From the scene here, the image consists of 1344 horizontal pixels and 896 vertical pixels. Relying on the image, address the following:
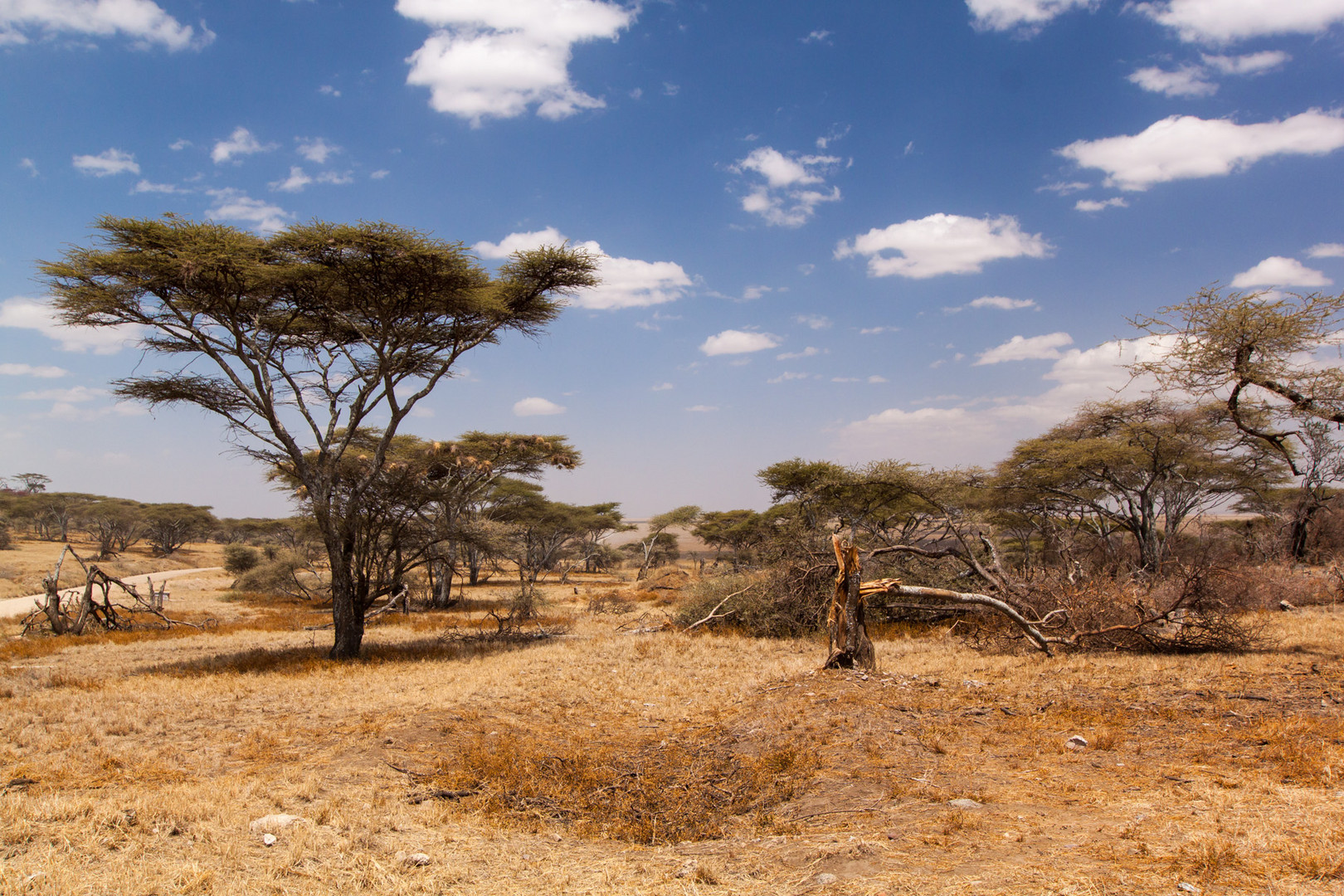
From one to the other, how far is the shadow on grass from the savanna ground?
2.25 ft

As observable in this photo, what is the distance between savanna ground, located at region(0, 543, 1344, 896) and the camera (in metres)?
3.64

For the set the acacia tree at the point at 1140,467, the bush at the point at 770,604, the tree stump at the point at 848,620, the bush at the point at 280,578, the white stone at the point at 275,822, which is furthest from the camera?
the bush at the point at 280,578

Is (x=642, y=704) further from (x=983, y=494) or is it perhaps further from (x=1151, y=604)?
(x=983, y=494)

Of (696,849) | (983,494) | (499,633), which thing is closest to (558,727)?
(696,849)

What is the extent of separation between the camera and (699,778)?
5.67m

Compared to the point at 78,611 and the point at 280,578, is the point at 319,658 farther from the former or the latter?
the point at 280,578

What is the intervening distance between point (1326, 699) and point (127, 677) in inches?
589

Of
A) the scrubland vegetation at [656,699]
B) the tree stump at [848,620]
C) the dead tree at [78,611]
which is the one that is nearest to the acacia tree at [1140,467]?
the scrubland vegetation at [656,699]

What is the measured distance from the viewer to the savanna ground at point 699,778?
3.64 m

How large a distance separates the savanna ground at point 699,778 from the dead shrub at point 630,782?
0.10 ft

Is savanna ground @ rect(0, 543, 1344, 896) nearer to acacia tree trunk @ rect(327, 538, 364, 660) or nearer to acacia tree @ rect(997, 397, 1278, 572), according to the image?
acacia tree trunk @ rect(327, 538, 364, 660)

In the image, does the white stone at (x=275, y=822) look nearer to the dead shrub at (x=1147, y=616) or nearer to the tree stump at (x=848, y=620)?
the tree stump at (x=848, y=620)

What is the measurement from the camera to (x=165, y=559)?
49719 millimetres

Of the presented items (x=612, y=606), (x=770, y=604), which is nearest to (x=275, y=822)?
(x=770, y=604)
